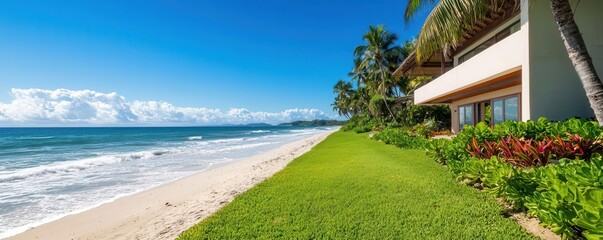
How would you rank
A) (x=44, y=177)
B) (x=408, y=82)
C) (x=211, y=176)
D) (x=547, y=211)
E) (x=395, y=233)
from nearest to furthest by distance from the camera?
(x=547, y=211)
(x=395, y=233)
(x=211, y=176)
(x=44, y=177)
(x=408, y=82)

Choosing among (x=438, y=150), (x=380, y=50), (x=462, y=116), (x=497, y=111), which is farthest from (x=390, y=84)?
(x=438, y=150)

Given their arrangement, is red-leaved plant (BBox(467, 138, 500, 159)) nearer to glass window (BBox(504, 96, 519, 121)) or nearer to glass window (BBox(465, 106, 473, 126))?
glass window (BBox(504, 96, 519, 121))

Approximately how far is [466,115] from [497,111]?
441 centimetres

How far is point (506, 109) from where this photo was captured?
11516 millimetres

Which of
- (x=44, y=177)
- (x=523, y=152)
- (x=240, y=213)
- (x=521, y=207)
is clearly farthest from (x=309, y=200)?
(x=44, y=177)

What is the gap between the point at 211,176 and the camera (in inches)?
447

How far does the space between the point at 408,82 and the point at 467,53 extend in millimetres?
22373

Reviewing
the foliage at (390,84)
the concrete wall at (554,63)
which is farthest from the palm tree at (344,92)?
the concrete wall at (554,63)

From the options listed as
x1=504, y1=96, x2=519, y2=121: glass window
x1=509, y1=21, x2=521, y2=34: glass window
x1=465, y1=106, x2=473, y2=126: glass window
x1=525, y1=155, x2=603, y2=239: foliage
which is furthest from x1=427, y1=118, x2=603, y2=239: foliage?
x1=465, y1=106, x2=473, y2=126: glass window

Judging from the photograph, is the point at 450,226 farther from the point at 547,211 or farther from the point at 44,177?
the point at 44,177

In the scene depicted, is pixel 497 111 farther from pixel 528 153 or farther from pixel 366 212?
pixel 366 212

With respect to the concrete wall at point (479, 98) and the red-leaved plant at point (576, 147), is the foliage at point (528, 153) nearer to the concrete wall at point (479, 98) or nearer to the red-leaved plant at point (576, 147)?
the red-leaved plant at point (576, 147)

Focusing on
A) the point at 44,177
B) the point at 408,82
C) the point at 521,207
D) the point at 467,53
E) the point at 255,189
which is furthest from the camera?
the point at 408,82

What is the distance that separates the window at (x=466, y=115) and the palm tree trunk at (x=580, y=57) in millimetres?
10405
